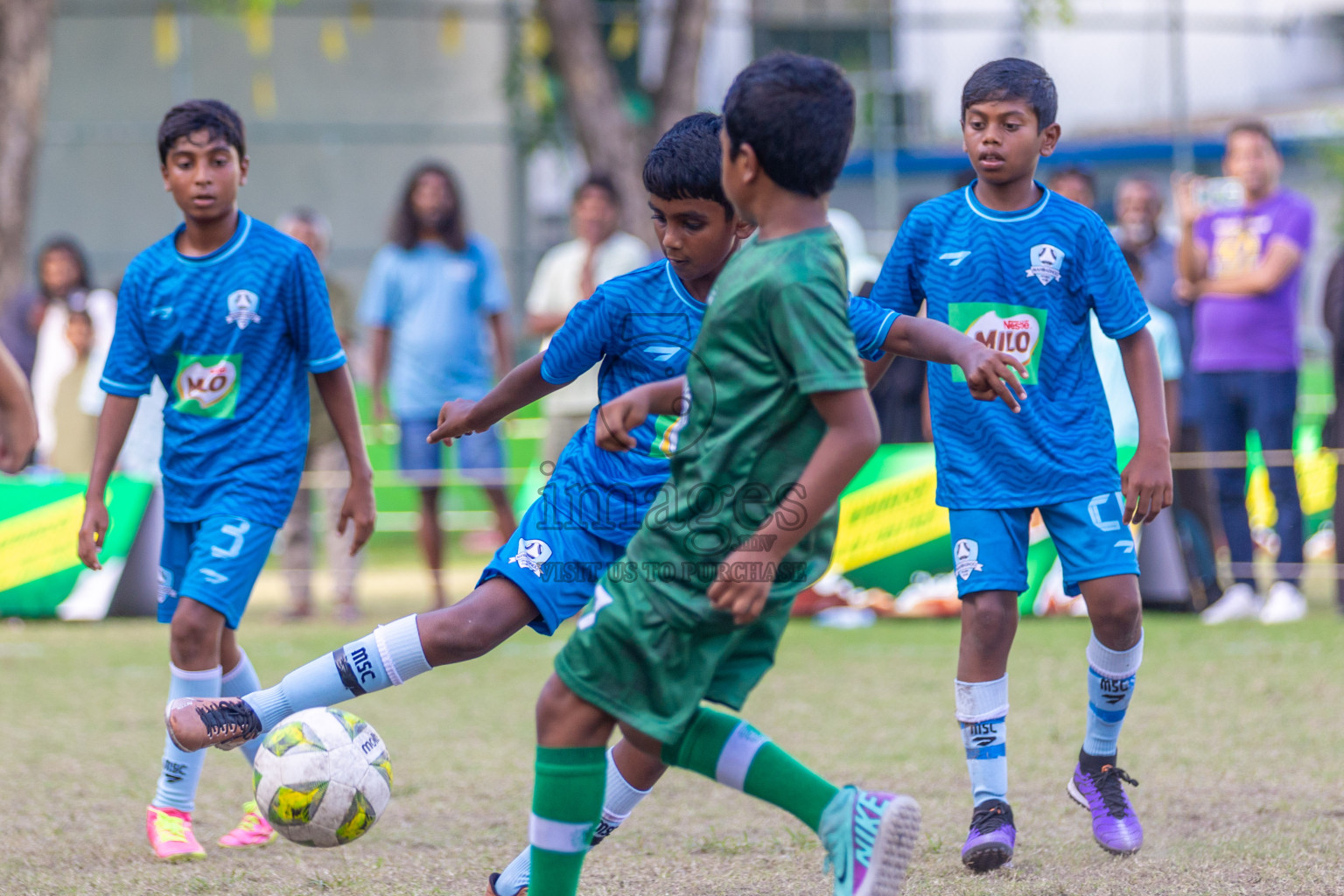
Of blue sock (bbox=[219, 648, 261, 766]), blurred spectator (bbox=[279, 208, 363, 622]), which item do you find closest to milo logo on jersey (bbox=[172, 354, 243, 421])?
blue sock (bbox=[219, 648, 261, 766])

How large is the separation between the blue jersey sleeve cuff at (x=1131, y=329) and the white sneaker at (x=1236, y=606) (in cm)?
507

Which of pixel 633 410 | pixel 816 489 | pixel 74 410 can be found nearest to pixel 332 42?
pixel 74 410

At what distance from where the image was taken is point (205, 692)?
13.5 feet

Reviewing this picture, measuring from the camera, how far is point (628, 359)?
3486 millimetres

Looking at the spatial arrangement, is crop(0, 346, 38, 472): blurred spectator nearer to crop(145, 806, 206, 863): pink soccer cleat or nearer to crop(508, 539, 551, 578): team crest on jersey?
crop(145, 806, 206, 863): pink soccer cleat

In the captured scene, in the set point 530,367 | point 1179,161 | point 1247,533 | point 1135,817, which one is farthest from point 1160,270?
point 1179,161

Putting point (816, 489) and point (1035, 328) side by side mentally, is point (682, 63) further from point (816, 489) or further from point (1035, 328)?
point (816, 489)

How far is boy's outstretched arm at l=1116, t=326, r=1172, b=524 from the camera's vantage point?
12.4 ft

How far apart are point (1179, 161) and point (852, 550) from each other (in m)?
13.2

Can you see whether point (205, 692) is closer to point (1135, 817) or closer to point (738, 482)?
point (738, 482)

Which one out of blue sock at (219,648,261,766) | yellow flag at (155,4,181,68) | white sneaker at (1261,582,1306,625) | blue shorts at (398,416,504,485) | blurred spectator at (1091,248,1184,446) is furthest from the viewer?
yellow flag at (155,4,181,68)

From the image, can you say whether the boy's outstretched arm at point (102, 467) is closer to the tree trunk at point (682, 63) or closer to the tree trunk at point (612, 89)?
the tree trunk at point (612, 89)

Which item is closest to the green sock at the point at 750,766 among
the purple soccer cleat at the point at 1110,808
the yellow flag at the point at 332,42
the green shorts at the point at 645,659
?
the green shorts at the point at 645,659

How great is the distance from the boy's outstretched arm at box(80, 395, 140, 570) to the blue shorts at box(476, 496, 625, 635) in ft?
4.46
